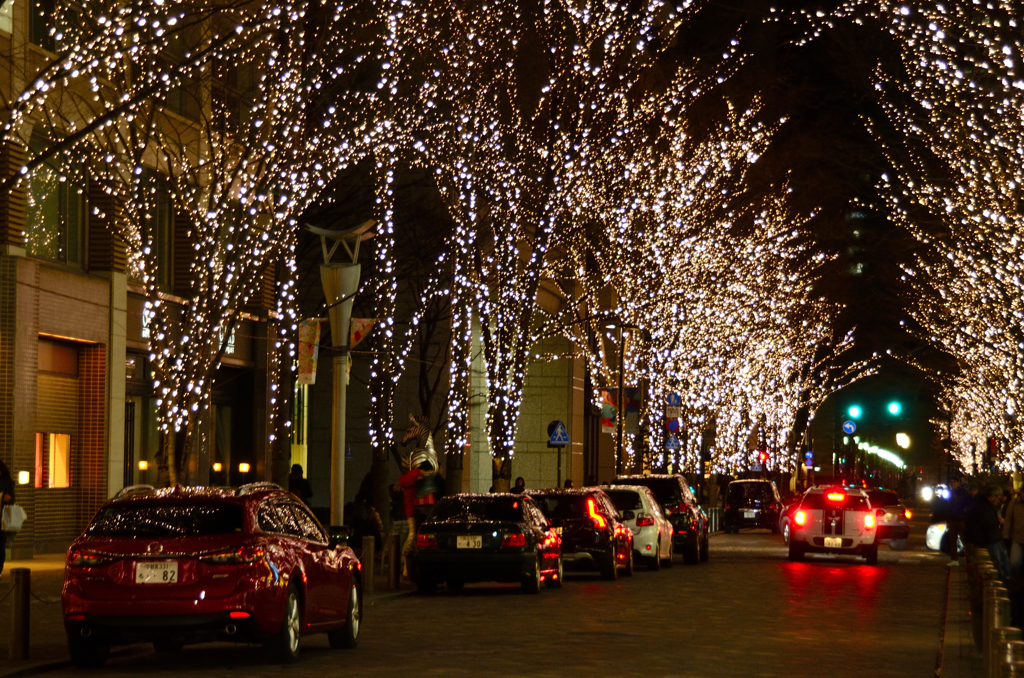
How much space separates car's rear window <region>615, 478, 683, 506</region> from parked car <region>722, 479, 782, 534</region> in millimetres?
19519

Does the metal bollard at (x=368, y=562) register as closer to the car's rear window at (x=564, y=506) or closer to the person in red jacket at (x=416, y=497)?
the person in red jacket at (x=416, y=497)

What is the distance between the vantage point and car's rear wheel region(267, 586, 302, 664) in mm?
14305

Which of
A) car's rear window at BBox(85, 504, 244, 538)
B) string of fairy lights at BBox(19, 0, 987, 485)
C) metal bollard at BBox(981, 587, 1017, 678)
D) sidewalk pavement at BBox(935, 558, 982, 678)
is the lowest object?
sidewalk pavement at BBox(935, 558, 982, 678)

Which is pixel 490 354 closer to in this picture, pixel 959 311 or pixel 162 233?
pixel 162 233

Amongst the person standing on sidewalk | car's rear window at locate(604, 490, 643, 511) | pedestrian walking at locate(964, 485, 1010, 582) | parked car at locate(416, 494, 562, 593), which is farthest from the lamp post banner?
the person standing on sidewalk

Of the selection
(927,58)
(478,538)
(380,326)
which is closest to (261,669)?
(478,538)

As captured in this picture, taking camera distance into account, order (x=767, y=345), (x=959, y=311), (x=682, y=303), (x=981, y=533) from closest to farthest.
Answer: (x=981, y=533) → (x=682, y=303) → (x=959, y=311) → (x=767, y=345)

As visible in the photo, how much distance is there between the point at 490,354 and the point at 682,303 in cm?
1244

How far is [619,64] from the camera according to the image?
34281mm

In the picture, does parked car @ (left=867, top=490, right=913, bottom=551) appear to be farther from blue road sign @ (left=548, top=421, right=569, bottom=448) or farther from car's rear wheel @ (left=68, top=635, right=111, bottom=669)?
car's rear wheel @ (left=68, top=635, right=111, bottom=669)

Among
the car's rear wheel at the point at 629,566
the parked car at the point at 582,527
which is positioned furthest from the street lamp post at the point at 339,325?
the car's rear wheel at the point at 629,566

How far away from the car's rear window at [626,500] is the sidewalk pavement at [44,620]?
216 inches

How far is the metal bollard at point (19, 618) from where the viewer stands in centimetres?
1445

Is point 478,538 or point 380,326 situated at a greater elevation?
A: point 380,326
